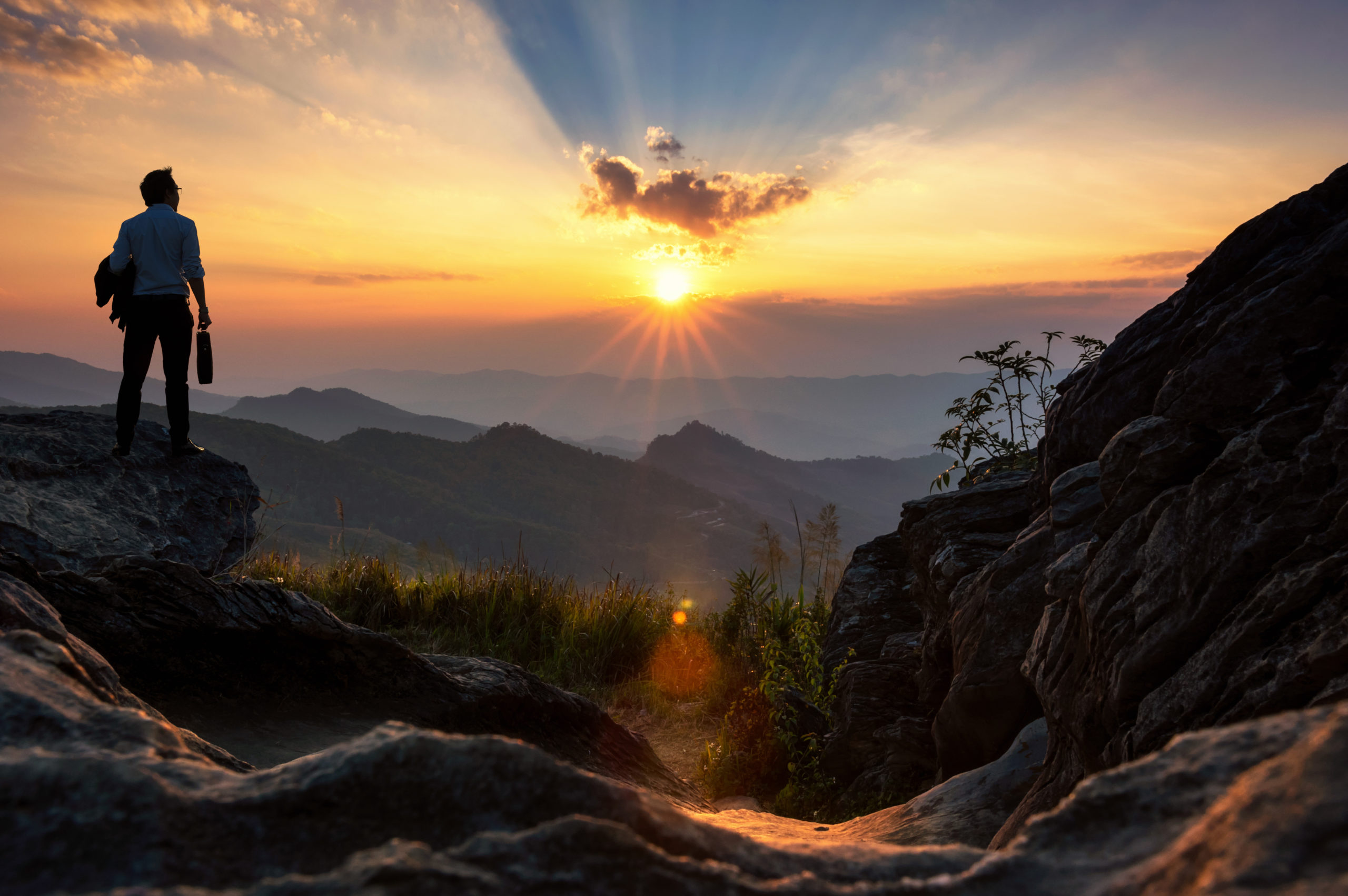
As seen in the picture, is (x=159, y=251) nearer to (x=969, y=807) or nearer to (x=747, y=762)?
(x=747, y=762)

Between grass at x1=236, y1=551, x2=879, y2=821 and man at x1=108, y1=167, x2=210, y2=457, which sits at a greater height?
man at x1=108, y1=167, x2=210, y2=457

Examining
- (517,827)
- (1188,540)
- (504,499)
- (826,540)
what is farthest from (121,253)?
(504,499)

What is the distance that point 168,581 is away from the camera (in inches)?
160

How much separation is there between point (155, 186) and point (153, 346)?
5.73ft

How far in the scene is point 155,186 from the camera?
7969 millimetres

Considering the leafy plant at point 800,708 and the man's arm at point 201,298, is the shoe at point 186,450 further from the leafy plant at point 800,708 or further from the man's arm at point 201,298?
the leafy plant at point 800,708

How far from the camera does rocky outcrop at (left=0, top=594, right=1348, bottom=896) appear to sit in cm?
118

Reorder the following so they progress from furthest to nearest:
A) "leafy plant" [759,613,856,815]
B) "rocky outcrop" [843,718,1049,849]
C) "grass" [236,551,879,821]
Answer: "grass" [236,551,879,821]
"leafy plant" [759,613,856,815]
"rocky outcrop" [843,718,1049,849]

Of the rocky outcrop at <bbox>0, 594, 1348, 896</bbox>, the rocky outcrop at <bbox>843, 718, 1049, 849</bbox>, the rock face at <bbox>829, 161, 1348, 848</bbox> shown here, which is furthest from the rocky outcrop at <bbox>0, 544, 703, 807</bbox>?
the rock face at <bbox>829, 161, 1348, 848</bbox>

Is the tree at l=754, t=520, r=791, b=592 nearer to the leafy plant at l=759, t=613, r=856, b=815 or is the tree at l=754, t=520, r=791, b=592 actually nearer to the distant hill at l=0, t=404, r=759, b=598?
the leafy plant at l=759, t=613, r=856, b=815

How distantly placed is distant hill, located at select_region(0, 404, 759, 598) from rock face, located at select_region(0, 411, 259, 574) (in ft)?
183

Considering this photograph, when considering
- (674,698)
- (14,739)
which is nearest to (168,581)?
(14,739)

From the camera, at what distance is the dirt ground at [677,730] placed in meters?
7.61

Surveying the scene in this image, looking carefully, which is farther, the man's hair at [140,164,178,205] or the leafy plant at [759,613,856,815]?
the man's hair at [140,164,178,205]
